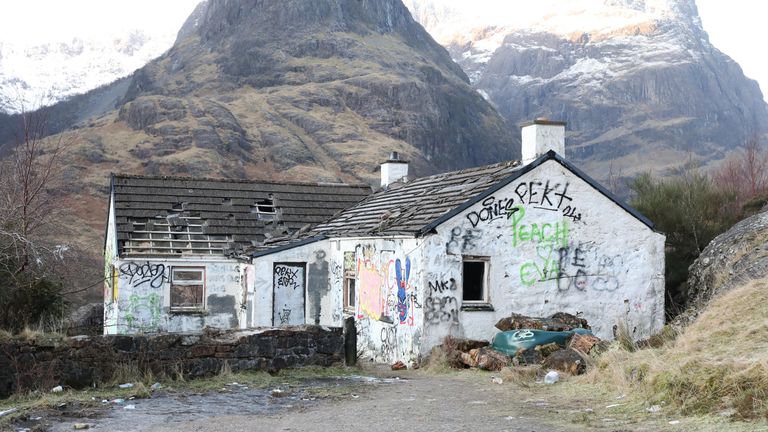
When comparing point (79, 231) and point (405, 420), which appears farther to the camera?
point (79, 231)

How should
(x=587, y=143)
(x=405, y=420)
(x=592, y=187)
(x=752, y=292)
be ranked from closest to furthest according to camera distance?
1. (x=405, y=420)
2. (x=752, y=292)
3. (x=592, y=187)
4. (x=587, y=143)

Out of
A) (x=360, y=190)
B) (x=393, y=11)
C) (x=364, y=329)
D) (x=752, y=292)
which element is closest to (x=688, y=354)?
(x=752, y=292)

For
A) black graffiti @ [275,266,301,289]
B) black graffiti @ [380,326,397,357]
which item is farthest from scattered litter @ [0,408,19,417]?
black graffiti @ [275,266,301,289]

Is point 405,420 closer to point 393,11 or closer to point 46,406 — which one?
point 46,406

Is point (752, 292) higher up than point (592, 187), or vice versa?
point (592, 187)

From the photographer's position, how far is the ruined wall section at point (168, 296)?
22.4 metres

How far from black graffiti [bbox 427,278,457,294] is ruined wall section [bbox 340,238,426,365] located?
0.21 m

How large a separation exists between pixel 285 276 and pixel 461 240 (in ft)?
19.9

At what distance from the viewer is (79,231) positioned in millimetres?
59562

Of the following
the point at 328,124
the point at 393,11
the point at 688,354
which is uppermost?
the point at 393,11

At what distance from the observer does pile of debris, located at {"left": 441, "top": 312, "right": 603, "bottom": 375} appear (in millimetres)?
13766

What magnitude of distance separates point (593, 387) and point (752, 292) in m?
3.54

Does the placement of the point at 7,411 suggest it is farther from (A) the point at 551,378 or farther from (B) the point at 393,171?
(B) the point at 393,171

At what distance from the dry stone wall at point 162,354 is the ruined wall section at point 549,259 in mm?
3264
